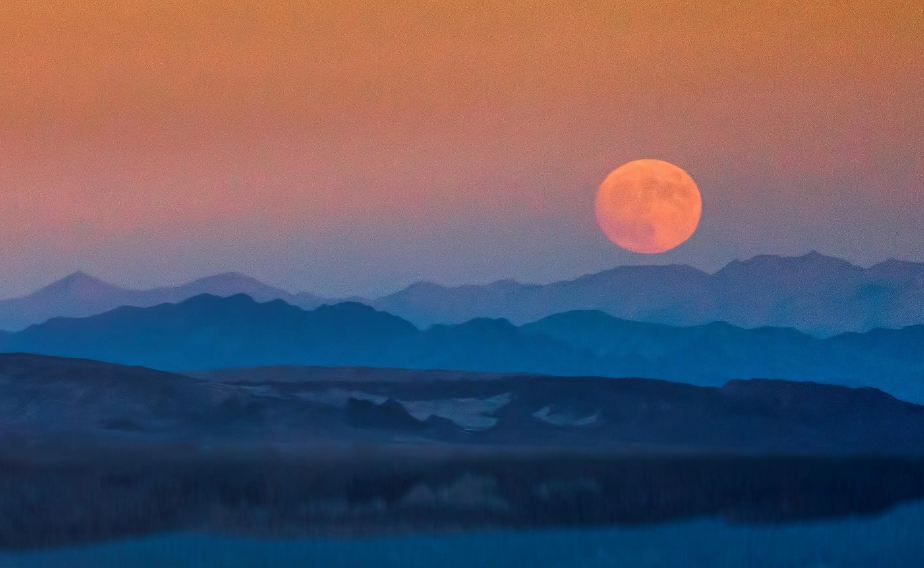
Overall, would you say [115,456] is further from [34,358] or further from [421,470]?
[34,358]

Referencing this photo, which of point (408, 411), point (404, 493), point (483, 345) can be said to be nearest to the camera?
point (404, 493)

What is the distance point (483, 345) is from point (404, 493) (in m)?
12.1

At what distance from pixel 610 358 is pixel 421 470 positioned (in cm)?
987

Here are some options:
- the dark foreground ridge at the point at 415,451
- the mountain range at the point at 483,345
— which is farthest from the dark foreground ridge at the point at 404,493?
the mountain range at the point at 483,345

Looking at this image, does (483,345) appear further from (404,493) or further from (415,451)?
(404,493)

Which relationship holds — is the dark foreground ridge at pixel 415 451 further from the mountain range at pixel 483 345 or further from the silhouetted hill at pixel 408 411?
the mountain range at pixel 483 345

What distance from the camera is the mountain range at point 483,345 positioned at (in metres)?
36.9

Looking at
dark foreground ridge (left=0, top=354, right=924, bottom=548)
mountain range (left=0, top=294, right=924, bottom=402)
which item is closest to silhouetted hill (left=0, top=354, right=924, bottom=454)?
dark foreground ridge (left=0, top=354, right=924, bottom=548)

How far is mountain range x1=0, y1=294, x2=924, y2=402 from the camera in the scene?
121 feet

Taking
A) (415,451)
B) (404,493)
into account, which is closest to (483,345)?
(415,451)

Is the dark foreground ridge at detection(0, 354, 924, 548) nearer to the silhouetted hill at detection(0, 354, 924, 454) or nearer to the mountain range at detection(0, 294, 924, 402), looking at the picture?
the silhouetted hill at detection(0, 354, 924, 454)

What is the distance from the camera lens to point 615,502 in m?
28.3

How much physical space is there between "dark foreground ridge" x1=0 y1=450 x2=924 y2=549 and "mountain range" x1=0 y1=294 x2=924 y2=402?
3.68 m

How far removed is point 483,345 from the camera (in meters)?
39.7
